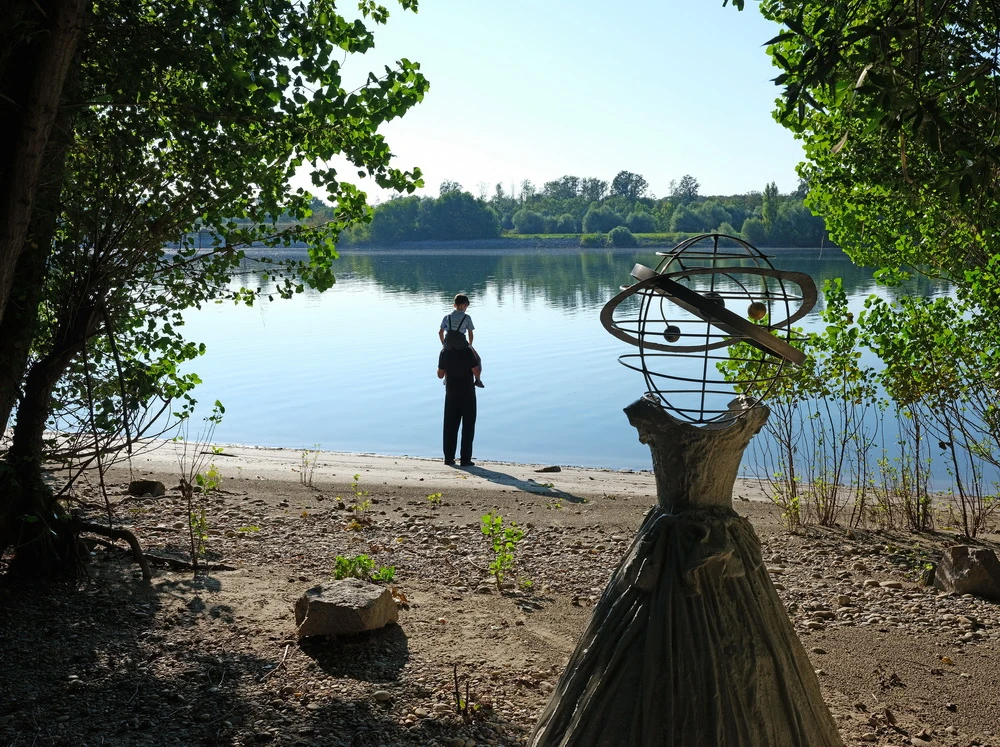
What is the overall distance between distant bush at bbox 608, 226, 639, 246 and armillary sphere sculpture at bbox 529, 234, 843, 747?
69.4 meters

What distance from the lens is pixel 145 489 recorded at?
8297 millimetres

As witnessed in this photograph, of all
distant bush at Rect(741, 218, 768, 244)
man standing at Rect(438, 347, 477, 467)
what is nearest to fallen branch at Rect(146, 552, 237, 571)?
man standing at Rect(438, 347, 477, 467)

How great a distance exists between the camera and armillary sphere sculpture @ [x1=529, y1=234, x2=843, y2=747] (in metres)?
2.75

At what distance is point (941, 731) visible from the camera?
4230 mm

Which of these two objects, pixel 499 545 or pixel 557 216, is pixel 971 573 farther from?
pixel 557 216

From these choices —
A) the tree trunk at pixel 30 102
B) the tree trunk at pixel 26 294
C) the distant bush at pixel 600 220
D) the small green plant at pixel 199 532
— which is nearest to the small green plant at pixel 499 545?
the small green plant at pixel 199 532

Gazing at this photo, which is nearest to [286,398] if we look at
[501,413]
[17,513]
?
[501,413]

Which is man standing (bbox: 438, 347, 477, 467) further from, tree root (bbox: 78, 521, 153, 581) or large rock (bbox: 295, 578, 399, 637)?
large rock (bbox: 295, 578, 399, 637)

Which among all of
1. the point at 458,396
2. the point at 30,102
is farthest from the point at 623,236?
the point at 30,102

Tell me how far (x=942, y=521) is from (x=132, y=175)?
7.65 meters

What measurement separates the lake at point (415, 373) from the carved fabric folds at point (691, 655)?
7.89 ft

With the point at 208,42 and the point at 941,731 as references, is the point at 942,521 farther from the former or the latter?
the point at 208,42

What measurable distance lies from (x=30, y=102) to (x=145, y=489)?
15.5ft

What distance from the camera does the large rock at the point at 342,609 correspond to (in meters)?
4.82
